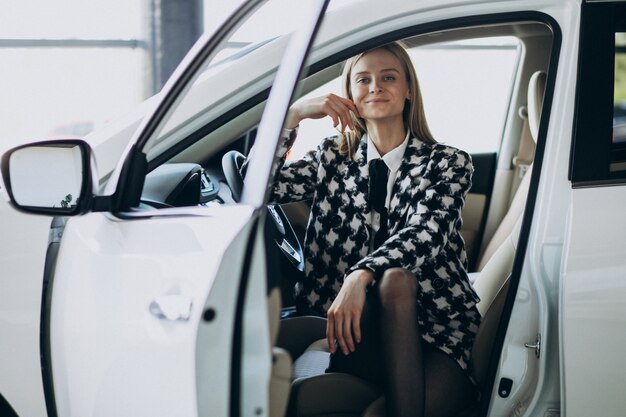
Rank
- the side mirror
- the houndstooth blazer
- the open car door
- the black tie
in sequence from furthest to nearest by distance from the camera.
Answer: the black tie
the houndstooth blazer
the side mirror
the open car door

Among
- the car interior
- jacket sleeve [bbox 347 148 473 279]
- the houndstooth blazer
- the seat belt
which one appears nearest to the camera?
the car interior

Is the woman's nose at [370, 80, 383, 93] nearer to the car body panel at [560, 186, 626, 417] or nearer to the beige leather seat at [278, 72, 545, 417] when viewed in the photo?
the beige leather seat at [278, 72, 545, 417]

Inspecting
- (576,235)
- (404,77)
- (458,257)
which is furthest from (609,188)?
(404,77)

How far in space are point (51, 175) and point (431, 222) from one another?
0.90 meters

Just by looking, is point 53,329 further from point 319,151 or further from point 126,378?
point 319,151

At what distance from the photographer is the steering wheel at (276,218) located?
2045 millimetres

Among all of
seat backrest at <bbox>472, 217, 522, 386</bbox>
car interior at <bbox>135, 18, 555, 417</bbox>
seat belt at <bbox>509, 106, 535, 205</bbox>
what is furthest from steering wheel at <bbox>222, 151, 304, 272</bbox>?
seat belt at <bbox>509, 106, 535, 205</bbox>

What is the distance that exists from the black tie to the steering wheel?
0.26m

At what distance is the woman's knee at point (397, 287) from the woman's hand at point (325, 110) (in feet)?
1.19

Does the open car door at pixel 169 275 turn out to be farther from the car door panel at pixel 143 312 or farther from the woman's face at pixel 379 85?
the woman's face at pixel 379 85

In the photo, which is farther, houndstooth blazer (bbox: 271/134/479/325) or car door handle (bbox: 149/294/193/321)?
houndstooth blazer (bbox: 271/134/479/325)

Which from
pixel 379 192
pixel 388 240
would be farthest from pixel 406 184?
pixel 388 240

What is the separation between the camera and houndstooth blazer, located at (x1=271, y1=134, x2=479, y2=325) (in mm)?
1969

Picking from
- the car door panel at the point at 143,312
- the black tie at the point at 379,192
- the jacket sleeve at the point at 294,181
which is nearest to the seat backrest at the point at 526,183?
the black tie at the point at 379,192
